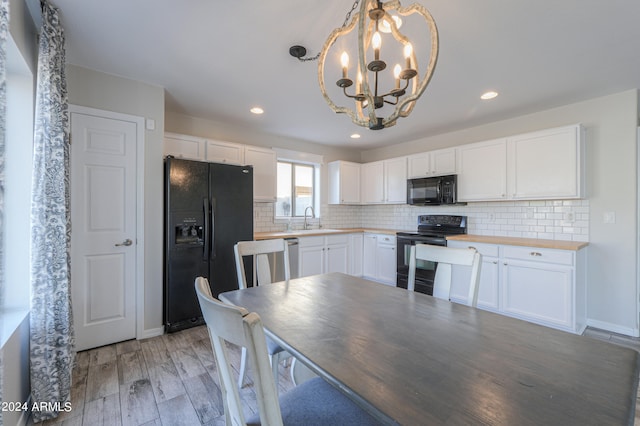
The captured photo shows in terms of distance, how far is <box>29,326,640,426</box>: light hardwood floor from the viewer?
1.70 m

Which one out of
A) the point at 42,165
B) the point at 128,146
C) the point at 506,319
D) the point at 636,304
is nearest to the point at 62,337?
the point at 42,165

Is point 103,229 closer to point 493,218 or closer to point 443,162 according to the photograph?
point 443,162

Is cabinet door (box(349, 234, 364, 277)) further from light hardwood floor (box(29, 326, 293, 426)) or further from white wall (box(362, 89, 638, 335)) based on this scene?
white wall (box(362, 89, 638, 335))

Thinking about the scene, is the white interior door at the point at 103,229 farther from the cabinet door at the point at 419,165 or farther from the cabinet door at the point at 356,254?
the cabinet door at the point at 419,165

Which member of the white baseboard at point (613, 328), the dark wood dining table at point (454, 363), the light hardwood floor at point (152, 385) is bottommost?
the light hardwood floor at point (152, 385)

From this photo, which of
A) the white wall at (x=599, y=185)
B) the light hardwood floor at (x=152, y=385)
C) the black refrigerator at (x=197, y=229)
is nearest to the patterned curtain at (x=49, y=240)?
the light hardwood floor at (x=152, y=385)

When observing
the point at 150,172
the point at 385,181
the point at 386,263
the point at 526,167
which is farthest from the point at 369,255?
the point at 150,172

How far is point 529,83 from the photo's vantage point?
2664 millimetres

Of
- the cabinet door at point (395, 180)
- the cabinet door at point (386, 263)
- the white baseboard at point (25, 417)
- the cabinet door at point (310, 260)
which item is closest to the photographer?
the white baseboard at point (25, 417)

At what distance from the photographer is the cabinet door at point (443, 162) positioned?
3.98 meters

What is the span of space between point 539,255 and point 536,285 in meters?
0.31

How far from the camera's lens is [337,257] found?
15.0ft

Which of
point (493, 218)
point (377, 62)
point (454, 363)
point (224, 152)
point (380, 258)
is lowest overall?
point (380, 258)

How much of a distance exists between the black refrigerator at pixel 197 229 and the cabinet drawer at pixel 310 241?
3.16 feet
